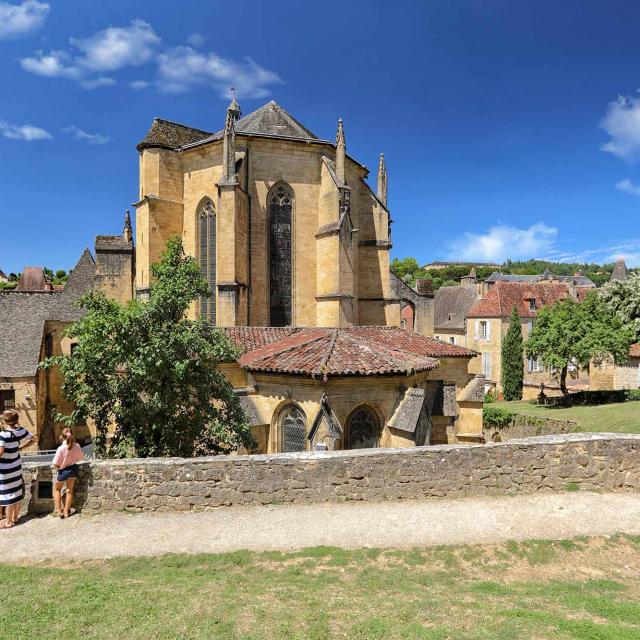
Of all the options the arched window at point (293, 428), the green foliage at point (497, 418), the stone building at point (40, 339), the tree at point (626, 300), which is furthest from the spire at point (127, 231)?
the tree at point (626, 300)

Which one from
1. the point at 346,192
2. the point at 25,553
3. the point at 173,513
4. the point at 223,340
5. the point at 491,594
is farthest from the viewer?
the point at 346,192

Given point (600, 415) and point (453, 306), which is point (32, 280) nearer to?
point (453, 306)

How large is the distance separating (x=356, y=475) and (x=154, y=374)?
4.87 metres

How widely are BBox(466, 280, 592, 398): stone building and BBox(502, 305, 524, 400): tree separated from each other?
83.4 inches

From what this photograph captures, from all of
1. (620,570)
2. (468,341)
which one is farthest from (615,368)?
(620,570)

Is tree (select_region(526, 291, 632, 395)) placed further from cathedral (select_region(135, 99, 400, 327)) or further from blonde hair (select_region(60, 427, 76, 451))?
blonde hair (select_region(60, 427, 76, 451))

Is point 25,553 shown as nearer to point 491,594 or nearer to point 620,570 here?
point 491,594

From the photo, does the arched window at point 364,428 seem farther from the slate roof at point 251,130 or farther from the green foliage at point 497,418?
the green foliage at point 497,418

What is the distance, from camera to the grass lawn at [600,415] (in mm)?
20664

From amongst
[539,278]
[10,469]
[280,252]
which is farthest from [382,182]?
[539,278]

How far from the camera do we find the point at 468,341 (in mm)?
43281

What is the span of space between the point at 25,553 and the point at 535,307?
140 ft

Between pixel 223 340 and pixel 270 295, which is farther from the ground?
pixel 270 295

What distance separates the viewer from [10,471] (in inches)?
295
